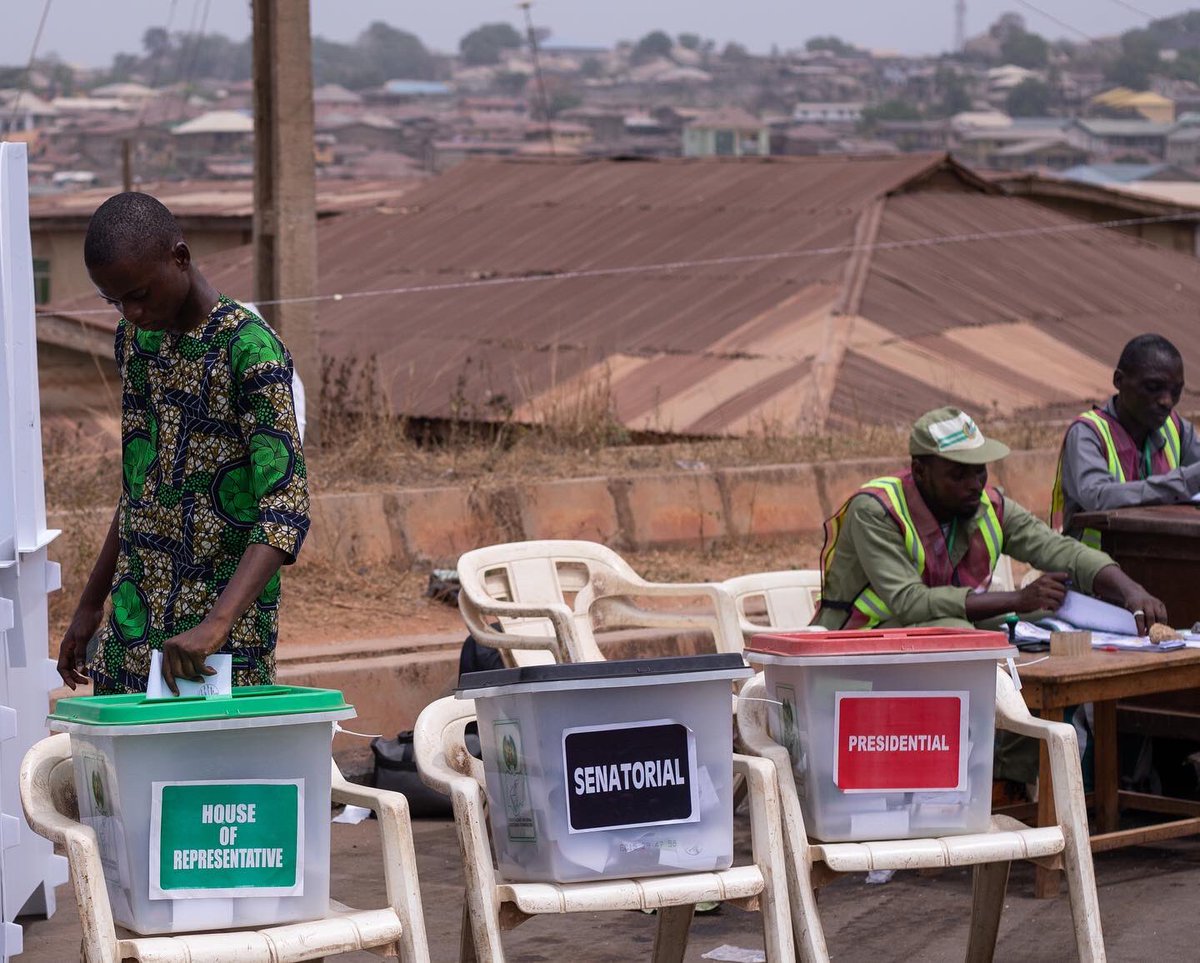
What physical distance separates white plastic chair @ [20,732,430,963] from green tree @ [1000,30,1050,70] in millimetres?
127939

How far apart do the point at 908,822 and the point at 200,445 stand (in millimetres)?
1740

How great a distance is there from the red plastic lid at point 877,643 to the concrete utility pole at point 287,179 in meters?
7.22

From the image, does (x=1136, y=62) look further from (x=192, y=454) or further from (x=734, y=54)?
(x=192, y=454)

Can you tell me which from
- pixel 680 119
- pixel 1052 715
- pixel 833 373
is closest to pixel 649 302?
pixel 833 373

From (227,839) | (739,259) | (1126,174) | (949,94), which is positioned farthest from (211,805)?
(949,94)

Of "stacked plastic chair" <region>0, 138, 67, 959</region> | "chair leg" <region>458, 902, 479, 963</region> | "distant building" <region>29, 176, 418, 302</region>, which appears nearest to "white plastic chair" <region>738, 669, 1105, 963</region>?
"chair leg" <region>458, 902, 479, 963</region>

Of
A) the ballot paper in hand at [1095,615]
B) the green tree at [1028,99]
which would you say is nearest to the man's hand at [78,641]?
the ballot paper in hand at [1095,615]

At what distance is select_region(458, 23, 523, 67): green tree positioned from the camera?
14700 centimetres

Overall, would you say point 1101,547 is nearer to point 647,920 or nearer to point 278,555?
point 647,920

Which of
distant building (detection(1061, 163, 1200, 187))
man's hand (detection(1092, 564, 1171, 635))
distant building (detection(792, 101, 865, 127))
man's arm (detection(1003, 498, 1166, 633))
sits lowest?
man's hand (detection(1092, 564, 1171, 635))

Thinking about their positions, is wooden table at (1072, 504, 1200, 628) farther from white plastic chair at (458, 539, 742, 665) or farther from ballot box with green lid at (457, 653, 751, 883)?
ballot box with green lid at (457, 653, 751, 883)

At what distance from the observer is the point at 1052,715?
17.5 feet

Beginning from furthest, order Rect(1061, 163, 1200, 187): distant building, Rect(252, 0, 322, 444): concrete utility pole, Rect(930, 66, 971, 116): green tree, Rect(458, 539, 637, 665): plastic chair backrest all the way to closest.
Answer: Rect(930, 66, 971, 116): green tree → Rect(1061, 163, 1200, 187): distant building → Rect(252, 0, 322, 444): concrete utility pole → Rect(458, 539, 637, 665): plastic chair backrest

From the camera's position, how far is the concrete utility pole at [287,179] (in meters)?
11.0
